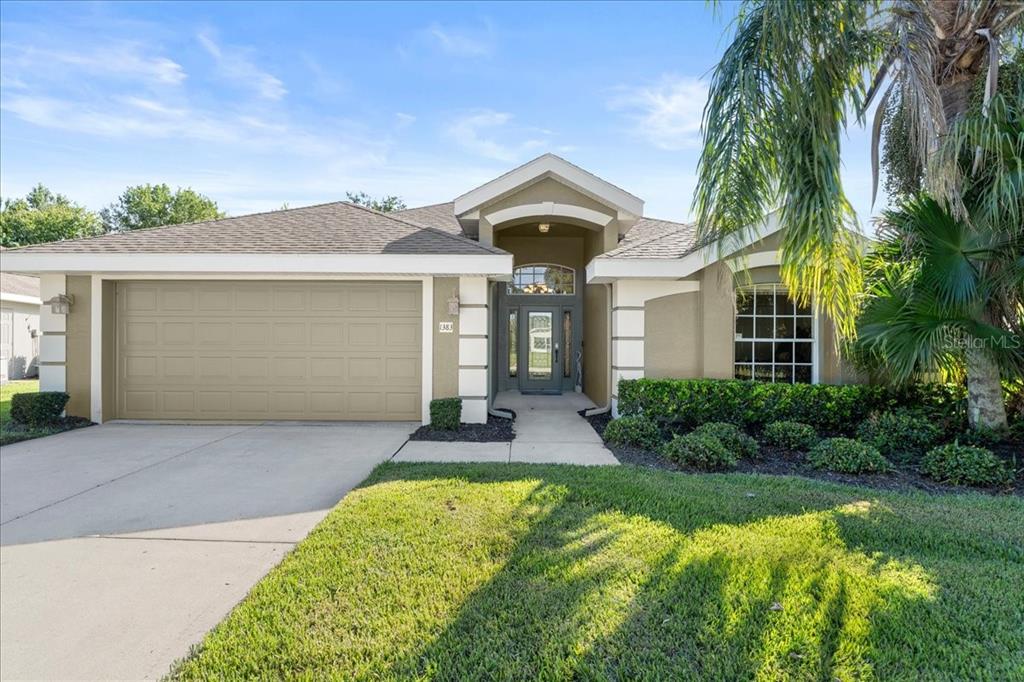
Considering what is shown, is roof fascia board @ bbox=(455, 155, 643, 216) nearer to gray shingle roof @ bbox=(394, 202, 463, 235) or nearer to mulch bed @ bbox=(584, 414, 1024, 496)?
gray shingle roof @ bbox=(394, 202, 463, 235)

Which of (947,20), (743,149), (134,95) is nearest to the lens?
(743,149)

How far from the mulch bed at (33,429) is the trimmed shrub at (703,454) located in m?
9.81

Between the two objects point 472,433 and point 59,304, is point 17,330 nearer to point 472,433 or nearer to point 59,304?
point 59,304

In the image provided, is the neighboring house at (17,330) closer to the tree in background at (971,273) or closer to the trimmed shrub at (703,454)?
the trimmed shrub at (703,454)

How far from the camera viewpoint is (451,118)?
1322 centimetres

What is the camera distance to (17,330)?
16.6m

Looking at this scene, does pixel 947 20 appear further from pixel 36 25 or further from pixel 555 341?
pixel 36 25

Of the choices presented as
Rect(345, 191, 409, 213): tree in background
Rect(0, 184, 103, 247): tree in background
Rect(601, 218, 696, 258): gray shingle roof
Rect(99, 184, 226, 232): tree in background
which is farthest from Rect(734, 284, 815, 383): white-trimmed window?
Rect(0, 184, 103, 247): tree in background

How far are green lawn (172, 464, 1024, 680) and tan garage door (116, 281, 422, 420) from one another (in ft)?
14.6

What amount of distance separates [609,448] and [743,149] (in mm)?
4237

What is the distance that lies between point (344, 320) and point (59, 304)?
5046 mm

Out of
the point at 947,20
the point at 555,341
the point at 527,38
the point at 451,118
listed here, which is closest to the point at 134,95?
the point at 451,118

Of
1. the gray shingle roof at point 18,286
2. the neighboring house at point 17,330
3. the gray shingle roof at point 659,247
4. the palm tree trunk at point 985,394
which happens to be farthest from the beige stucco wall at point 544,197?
the gray shingle roof at point 18,286

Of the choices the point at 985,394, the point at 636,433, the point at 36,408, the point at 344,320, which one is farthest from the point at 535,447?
the point at 36,408
